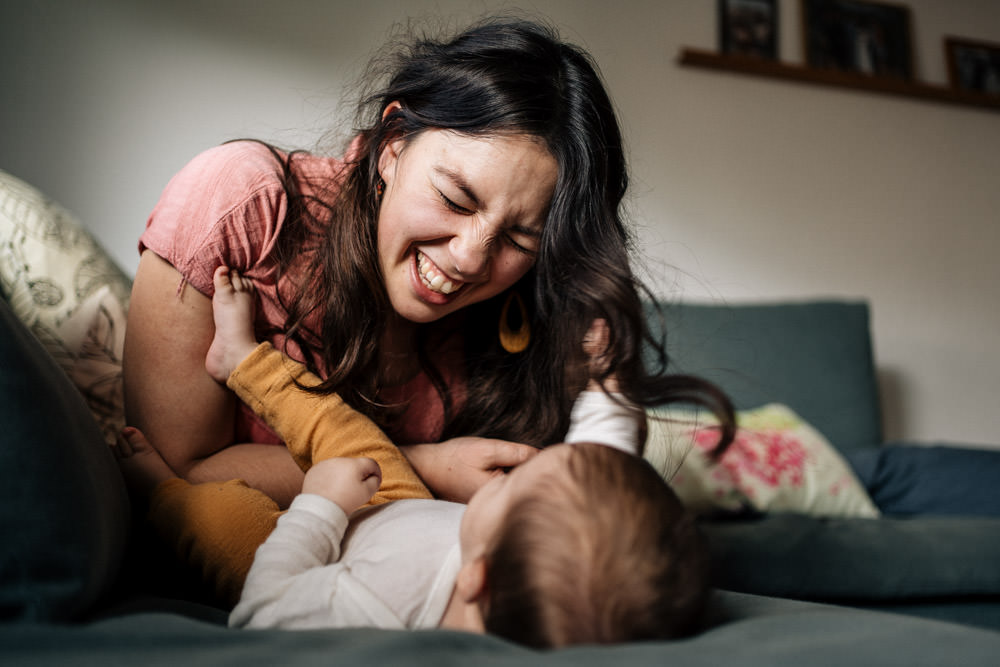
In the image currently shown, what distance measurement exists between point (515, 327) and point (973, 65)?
2.62m

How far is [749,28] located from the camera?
7.70 ft

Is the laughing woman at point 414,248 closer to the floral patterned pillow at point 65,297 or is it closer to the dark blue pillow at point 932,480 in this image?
the floral patterned pillow at point 65,297

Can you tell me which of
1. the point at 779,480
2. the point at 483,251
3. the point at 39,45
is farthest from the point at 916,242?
the point at 39,45

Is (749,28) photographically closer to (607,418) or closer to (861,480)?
(861,480)

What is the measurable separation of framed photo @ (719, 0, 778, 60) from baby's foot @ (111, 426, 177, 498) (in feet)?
7.08

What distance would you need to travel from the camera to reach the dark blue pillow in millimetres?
1608

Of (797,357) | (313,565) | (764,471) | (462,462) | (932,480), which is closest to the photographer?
(313,565)

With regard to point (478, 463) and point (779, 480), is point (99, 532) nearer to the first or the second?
point (478, 463)

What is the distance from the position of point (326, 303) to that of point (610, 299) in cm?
34

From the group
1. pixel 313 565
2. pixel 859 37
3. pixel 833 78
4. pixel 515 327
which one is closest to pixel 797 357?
pixel 833 78

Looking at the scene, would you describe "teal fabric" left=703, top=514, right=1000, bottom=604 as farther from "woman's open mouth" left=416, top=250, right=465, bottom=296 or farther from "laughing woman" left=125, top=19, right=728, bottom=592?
"woman's open mouth" left=416, top=250, right=465, bottom=296

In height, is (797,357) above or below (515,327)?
below

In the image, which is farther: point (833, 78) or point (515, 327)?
point (833, 78)

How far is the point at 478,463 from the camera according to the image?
81 centimetres
